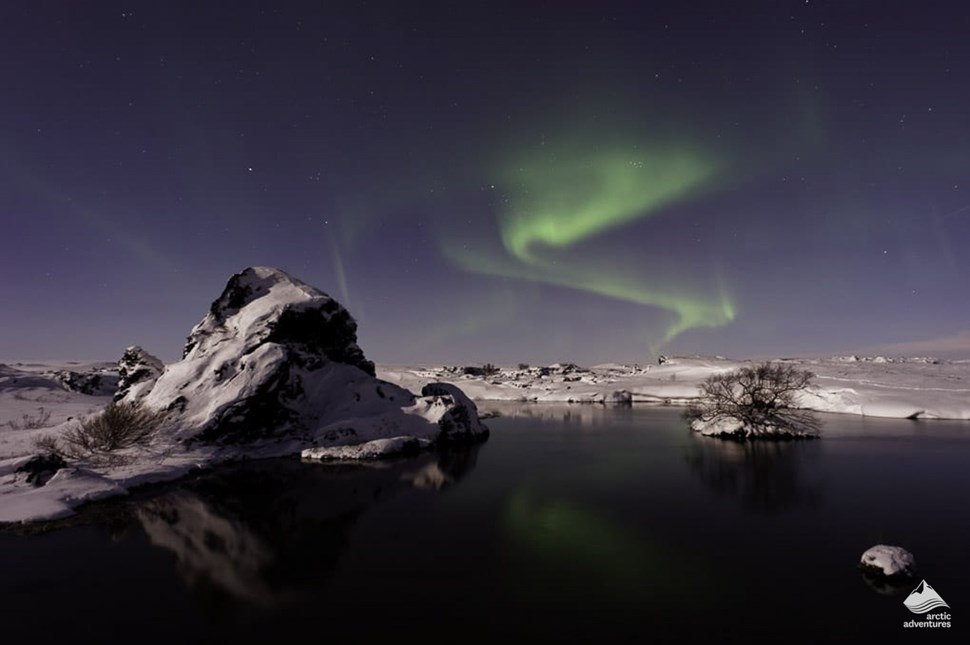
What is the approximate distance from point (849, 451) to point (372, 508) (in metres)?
29.6

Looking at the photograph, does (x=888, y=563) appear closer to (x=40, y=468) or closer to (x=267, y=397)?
(x=40, y=468)

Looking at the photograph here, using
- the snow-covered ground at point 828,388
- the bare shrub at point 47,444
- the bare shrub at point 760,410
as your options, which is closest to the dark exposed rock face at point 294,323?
the bare shrub at point 47,444

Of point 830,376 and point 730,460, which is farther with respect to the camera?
point 830,376

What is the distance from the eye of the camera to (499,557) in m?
13.0

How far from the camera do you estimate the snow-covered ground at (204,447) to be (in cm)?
1814

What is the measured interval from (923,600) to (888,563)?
111 cm

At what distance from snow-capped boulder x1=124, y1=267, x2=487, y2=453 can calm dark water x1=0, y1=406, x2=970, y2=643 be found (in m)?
6.08

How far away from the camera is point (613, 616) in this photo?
31.6 ft

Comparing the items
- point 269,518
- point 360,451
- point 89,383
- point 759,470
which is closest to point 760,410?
point 759,470

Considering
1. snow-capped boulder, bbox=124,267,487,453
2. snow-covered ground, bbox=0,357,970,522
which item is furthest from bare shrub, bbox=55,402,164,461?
snow-capped boulder, bbox=124,267,487,453

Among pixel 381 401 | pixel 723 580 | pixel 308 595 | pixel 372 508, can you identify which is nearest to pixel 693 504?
pixel 723 580

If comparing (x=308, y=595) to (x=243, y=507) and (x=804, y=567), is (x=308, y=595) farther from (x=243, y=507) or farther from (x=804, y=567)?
(x=804, y=567)
